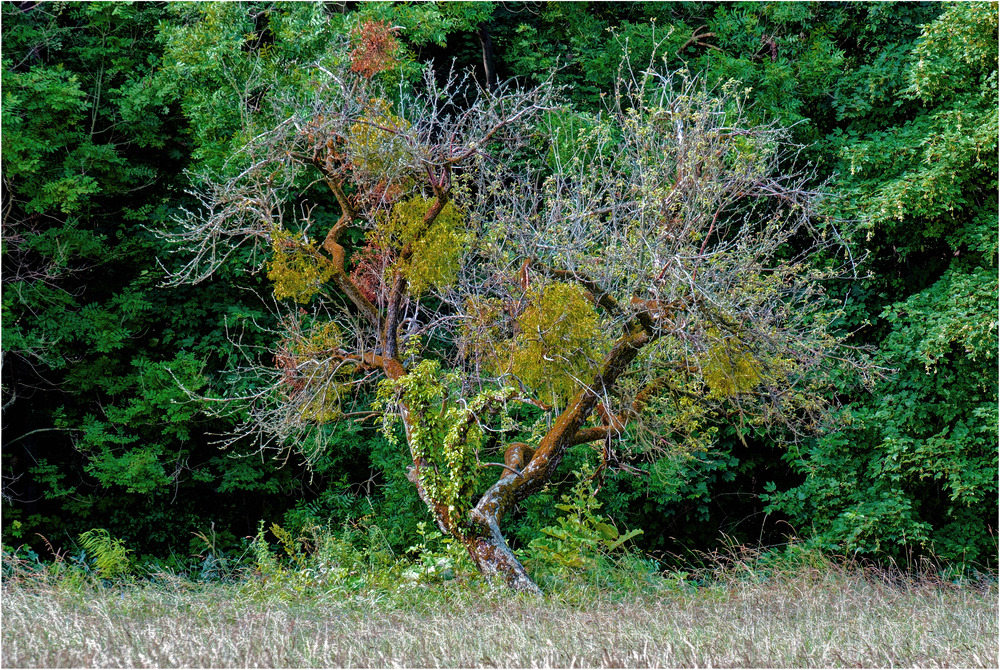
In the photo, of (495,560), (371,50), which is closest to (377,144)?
(371,50)

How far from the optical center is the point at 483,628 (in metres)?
5.59

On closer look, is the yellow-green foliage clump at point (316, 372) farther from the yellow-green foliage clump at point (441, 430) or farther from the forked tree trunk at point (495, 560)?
the forked tree trunk at point (495, 560)

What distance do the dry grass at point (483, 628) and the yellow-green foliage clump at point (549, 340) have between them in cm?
170

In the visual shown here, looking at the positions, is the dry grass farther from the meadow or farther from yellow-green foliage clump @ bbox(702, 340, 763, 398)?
yellow-green foliage clump @ bbox(702, 340, 763, 398)

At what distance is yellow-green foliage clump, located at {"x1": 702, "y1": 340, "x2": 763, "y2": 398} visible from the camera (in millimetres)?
7305

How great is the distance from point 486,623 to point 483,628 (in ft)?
0.61

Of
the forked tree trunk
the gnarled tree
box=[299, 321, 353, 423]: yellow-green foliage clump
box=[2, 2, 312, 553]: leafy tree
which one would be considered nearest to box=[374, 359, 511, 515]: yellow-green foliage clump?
the gnarled tree

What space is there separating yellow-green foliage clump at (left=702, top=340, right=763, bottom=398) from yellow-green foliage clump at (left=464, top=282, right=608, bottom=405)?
0.93 metres

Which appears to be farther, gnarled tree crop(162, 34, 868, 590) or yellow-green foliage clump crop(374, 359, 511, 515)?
yellow-green foliage clump crop(374, 359, 511, 515)

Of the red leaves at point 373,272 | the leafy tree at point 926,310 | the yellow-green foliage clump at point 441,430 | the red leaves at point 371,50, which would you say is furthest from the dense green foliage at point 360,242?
the yellow-green foliage clump at point 441,430

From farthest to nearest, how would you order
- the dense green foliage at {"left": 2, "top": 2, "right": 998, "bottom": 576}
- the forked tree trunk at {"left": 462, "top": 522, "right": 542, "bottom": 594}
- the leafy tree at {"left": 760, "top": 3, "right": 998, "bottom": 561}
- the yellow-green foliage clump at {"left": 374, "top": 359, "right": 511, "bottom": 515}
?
the dense green foliage at {"left": 2, "top": 2, "right": 998, "bottom": 576}
the leafy tree at {"left": 760, "top": 3, "right": 998, "bottom": 561}
the yellow-green foliage clump at {"left": 374, "top": 359, "right": 511, "bottom": 515}
the forked tree trunk at {"left": 462, "top": 522, "right": 542, "bottom": 594}

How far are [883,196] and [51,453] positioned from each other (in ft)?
37.4

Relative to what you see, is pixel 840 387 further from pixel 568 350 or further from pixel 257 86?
pixel 257 86

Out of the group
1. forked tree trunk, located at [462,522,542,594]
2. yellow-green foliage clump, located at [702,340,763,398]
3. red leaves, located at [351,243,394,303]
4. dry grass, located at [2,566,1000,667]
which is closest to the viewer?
dry grass, located at [2,566,1000,667]
